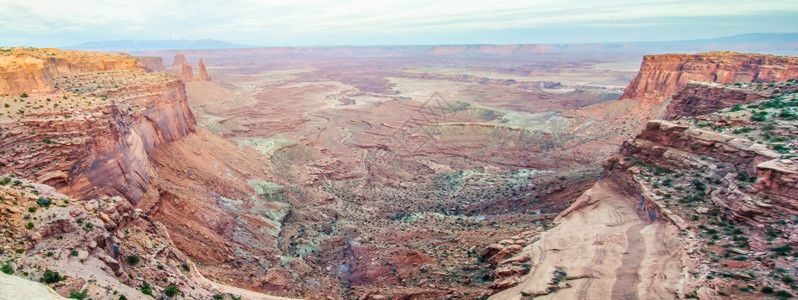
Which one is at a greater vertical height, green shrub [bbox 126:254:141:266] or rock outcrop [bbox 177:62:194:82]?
rock outcrop [bbox 177:62:194:82]

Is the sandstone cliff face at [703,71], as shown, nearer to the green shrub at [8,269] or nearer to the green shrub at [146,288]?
the green shrub at [146,288]

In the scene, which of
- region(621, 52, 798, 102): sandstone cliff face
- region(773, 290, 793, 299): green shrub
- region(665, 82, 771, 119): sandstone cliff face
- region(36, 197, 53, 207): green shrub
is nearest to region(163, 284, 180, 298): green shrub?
region(36, 197, 53, 207): green shrub

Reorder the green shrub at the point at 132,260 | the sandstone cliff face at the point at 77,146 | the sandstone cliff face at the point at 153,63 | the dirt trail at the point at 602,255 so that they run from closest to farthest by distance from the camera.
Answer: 1. the green shrub at the point at 132,260
2. the dirt trail at the point at 602,255
3. the sandstone cliff face at the point at 77,146
4. the sandstone cliff face at the point at 153,63

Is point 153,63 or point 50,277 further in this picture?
point 153,63

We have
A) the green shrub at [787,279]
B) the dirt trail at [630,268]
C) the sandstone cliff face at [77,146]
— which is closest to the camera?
the green shrub at [787,279]

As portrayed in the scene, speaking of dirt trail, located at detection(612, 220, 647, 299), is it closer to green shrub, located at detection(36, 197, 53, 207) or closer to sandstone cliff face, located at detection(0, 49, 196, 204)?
green shrub, located at detection(36, 197, 53, 207)

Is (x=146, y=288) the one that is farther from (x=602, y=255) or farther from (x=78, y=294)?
(x=602, y=255)

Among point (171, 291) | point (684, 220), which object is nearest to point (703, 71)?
point (684, 220)

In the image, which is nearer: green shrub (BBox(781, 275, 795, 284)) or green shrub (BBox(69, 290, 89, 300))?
green shrub (BBox(69, 290, 89, 300))

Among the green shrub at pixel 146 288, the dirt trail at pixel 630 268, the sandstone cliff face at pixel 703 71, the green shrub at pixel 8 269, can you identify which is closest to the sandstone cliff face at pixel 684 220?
the dirt trail at pixel 630 268
